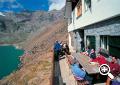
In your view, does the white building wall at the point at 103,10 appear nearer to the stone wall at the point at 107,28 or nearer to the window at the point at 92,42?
the stone wall at the point at 107,28

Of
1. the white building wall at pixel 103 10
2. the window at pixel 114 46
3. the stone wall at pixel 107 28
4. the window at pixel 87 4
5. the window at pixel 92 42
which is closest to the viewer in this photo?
the white building wall at pixel 103 10

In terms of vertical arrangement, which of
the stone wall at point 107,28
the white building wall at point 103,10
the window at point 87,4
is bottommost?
the stone wall at point 107,28

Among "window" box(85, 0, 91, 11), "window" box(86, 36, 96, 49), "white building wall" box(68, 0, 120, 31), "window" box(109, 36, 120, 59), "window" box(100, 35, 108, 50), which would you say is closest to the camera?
"white building wall" box(68, 0, 120, 31)

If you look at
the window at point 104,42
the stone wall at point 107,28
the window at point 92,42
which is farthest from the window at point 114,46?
the window at point 92,42

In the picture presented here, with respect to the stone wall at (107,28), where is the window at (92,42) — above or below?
below

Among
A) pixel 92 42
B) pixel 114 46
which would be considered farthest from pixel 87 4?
pixel 114 46

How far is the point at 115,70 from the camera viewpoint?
11.1 meters

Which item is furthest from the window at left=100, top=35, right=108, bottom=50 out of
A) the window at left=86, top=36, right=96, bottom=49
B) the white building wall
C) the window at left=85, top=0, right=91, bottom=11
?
the window at left=85, top=0, right=91, bottom=11

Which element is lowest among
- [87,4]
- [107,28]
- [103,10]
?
[107,28]

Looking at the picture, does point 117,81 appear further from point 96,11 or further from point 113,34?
point 96,11

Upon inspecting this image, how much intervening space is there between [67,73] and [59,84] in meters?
3.96

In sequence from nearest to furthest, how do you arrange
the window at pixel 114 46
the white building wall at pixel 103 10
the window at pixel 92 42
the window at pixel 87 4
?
1. the white building wall at pixel 103 10
2. the window at pixel 114 46
3. the window at pixel 92 42
4. the window at pixel 87 4

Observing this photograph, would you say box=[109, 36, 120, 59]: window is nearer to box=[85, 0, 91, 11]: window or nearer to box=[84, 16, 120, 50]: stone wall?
box=[84, 16, 120, 50]: stone wall

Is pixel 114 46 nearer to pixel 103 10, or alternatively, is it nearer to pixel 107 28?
pixel 107 28
